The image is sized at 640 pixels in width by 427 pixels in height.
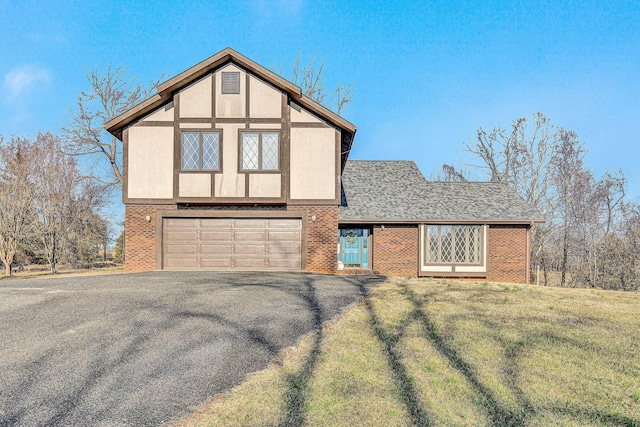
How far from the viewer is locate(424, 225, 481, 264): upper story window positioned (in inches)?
601

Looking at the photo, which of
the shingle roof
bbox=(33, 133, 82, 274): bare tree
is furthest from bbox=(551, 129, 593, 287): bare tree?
bbox=(33, 133, 82, 274): bare tree

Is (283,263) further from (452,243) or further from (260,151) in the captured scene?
(452,243)

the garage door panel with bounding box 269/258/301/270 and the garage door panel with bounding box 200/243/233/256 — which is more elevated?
the garage door panel with bounding box 200/243/233/256

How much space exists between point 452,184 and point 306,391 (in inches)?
629

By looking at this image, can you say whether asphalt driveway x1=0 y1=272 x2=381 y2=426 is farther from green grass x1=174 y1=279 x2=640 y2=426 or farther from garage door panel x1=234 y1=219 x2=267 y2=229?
garage door panel x1=234 y1=219 x2=267 y2=229

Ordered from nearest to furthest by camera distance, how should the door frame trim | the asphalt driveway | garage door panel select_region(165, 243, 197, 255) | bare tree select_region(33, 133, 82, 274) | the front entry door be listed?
the asphalt driveway
the door frame trim
garage door panel select_region(165, 243, 197, 255)
the front entry door
bare tree select_region(33, 133, 82, 274)

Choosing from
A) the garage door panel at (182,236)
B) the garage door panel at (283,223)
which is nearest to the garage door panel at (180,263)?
the garage door panel at (182,236)

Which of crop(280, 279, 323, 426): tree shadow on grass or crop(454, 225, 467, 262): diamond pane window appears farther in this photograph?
crop(454, 225, 467, 262): diamond pane window

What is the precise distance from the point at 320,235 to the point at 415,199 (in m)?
5.22

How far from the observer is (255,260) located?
44.5 ft

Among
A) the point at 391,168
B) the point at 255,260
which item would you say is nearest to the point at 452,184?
the point at 391,168

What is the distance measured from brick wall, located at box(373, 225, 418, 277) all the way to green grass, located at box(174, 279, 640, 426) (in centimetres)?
778

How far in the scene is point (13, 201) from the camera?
67.6ft

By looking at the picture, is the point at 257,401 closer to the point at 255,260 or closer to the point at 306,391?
the point at 306,391
